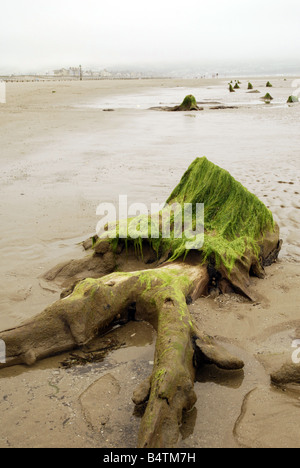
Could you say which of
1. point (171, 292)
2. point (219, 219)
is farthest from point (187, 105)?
point (171, 292)

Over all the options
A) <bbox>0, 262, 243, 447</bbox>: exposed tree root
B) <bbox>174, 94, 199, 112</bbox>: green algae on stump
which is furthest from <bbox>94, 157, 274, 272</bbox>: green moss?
<bbox>174, 94, 199, 112</bbox>: green algae on stump

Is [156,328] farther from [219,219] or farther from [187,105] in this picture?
[187,105]

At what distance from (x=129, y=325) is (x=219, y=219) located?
7.12 feet

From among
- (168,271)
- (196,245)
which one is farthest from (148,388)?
(196,245)

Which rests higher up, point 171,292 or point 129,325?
point 171,292

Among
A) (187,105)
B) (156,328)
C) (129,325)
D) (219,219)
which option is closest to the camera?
(156,328)

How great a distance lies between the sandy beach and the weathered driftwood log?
0.53ft

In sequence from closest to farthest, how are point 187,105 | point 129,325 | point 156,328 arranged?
point 156,328 → point 129,325 → point 187,105

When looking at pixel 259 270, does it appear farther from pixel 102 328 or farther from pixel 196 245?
pixel 102 328

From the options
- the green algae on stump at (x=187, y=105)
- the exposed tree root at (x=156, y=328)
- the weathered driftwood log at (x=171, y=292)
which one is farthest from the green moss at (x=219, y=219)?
the green algae on stump at (x=187, y=105)

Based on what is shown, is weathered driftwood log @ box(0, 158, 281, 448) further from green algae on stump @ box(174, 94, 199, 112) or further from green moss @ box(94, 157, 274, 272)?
green algae on stump @ box(174, 94, 199, 112)

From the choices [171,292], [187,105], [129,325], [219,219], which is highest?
[187,105]

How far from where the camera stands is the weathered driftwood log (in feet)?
9.07

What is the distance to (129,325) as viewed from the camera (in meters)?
3.83
